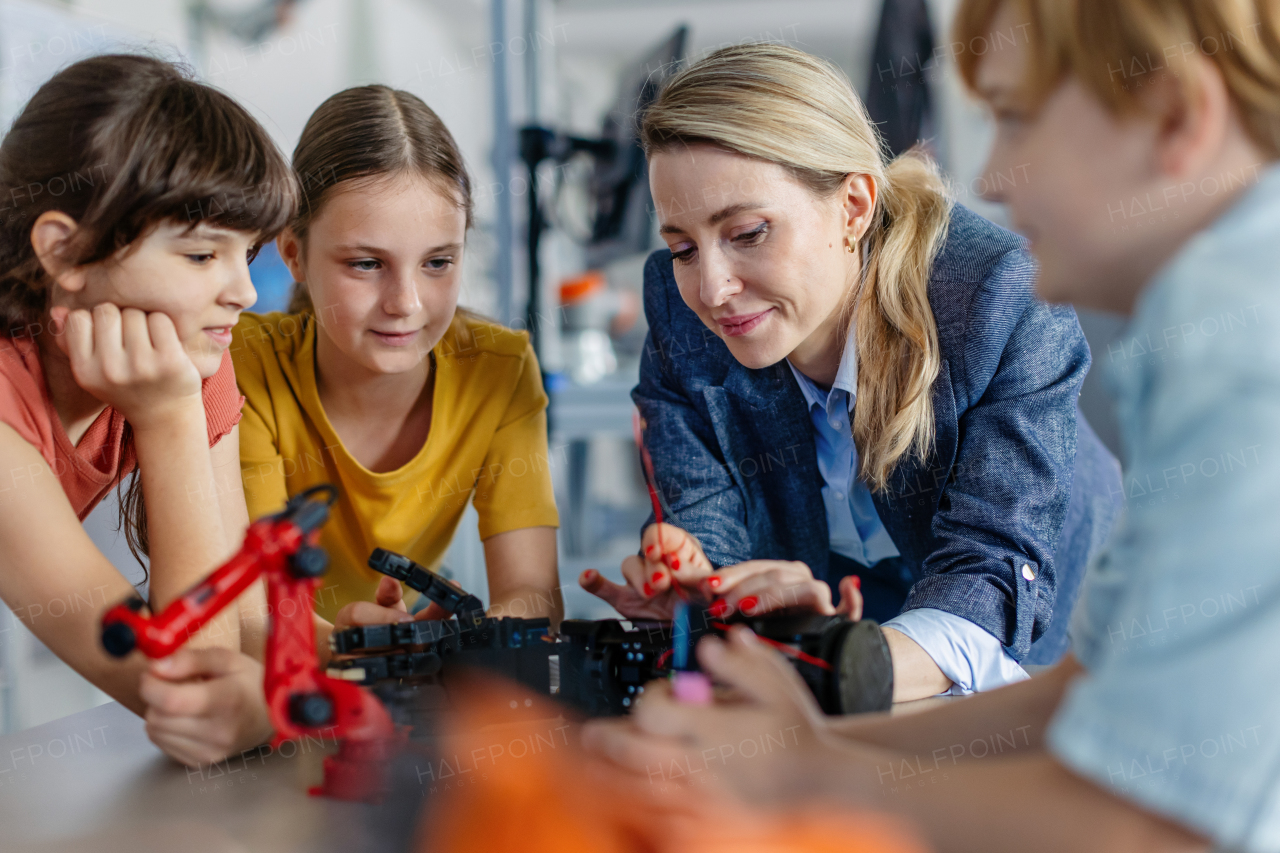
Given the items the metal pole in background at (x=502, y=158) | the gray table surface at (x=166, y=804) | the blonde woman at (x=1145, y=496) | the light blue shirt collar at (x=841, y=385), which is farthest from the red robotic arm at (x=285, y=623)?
the metal pole in background at (x=502, y=158)

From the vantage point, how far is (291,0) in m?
3.05

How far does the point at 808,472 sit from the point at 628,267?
2.25 metres

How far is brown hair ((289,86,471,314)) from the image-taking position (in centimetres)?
103

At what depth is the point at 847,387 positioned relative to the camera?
105cm

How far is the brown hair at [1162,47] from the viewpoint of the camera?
0.43 meters

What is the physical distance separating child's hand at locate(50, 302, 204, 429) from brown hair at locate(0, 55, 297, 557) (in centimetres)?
5

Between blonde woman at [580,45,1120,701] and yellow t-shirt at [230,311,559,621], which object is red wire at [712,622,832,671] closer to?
blonde woman at [580,45,1120,701]

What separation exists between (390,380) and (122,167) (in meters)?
0.46

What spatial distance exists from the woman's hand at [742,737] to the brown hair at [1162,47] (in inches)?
13.7

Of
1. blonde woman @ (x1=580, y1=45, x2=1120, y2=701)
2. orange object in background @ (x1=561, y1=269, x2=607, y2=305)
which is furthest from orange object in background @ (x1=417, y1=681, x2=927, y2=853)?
orange object in background @ (x1=561, y1=269, x2=607, y2=305)

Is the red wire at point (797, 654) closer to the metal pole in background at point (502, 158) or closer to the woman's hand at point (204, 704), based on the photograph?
the woman's hand at point (204, 704)

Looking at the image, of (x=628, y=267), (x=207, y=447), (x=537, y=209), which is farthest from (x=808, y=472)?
(x=628, y=267)

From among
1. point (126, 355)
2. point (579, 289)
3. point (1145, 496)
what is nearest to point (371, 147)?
point (126, 355)

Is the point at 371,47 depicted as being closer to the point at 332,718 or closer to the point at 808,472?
the point at 808,472
